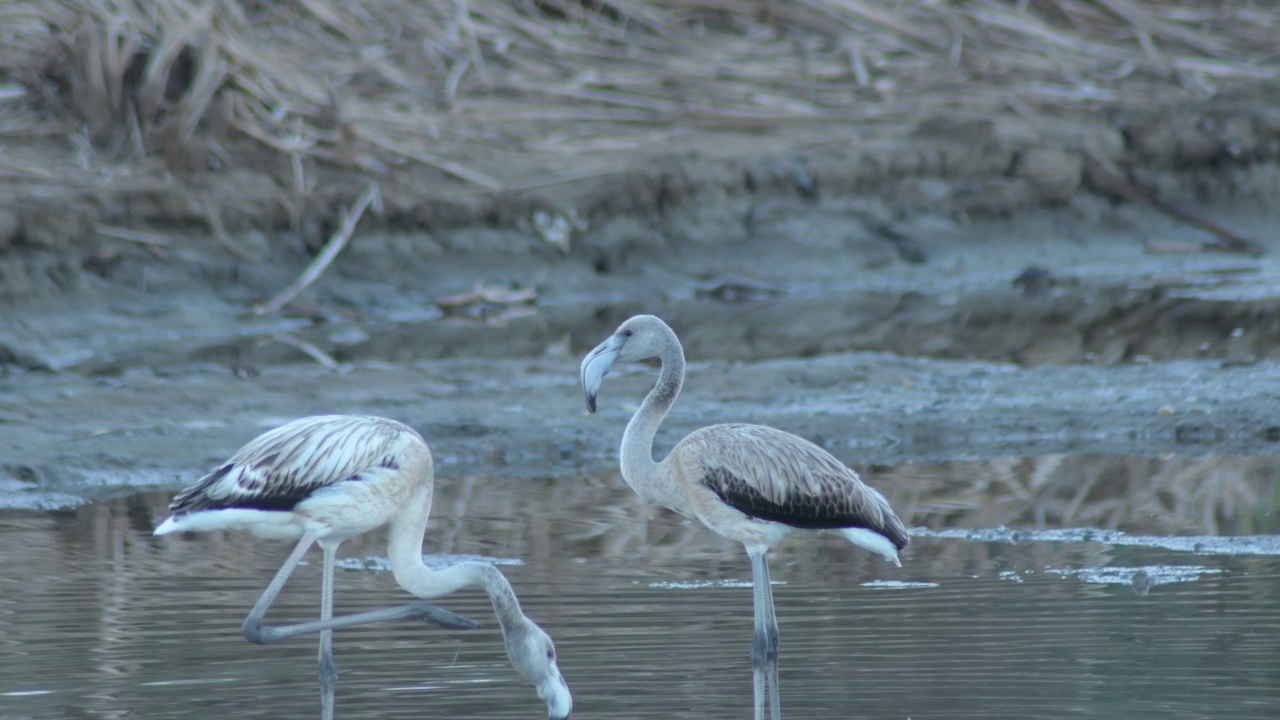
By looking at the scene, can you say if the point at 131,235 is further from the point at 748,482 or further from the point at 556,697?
the point at 556,697

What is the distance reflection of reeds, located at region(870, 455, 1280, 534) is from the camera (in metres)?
7.37

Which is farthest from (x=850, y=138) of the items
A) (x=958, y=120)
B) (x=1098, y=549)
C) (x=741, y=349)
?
(x=1098, y=549)

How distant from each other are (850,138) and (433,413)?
22.3 ft

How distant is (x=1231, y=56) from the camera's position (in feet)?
57.1

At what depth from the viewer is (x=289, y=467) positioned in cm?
552

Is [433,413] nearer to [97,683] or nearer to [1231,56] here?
[97,683]

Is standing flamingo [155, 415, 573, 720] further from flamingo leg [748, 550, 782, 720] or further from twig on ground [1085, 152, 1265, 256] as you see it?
twig on ground [1085, 152, 1265, 256]

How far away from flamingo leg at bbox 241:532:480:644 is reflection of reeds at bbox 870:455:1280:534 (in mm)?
2607

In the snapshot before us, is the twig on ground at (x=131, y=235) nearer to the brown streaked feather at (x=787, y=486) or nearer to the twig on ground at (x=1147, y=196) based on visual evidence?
the brown streaked feather at (x=787, y=486)

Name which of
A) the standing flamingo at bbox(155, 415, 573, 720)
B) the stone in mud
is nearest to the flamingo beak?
the standing flamingo at bbox(155, 415, 573, 720)

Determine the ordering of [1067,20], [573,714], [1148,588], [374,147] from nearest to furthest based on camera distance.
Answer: [573,714], [1148,588], [374,147], [1067,20]

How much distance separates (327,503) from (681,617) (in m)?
1.19

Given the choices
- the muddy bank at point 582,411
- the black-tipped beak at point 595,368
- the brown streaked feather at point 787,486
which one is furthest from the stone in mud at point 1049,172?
the black-tipped beak at point 595,368

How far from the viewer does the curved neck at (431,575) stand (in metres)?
5.06
